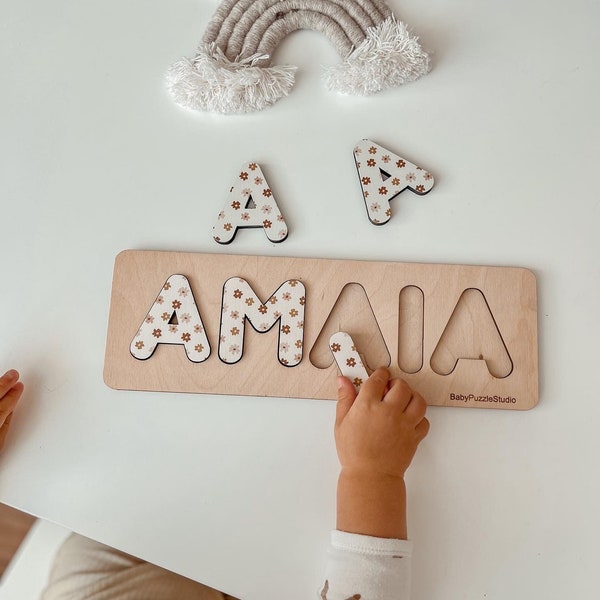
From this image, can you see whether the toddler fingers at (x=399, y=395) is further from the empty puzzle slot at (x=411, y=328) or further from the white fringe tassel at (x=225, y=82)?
the white fringe tassel at (x=225, y=82)

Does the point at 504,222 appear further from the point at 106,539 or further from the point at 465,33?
the point at 106,539

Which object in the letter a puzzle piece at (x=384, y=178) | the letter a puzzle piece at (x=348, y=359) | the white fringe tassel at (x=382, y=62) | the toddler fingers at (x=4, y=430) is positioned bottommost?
the toddler fingers at (x=4, y=430)

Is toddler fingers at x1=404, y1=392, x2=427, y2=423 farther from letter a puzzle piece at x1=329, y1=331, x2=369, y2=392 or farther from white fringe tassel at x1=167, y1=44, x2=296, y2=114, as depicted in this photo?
white fringe tassel at x1=167, y1=44, x2=296, y2=114

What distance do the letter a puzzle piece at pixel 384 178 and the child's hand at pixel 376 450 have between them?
26cm

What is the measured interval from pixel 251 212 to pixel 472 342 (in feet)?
1.28

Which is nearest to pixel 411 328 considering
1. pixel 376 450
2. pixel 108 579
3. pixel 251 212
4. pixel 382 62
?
pixel 376 450

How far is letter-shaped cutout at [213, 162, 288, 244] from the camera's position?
2.80ft

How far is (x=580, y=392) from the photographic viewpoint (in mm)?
807

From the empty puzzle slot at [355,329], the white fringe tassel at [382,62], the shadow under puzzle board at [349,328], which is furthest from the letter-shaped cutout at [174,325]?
the white fringe tassel at [382,62]

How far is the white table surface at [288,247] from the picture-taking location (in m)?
0.76

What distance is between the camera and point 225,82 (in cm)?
87

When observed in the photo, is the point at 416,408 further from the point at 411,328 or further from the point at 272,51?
the point at 272,51

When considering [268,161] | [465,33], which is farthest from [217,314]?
[465,33]

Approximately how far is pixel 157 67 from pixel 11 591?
2.90ft
